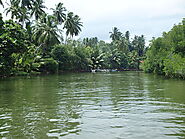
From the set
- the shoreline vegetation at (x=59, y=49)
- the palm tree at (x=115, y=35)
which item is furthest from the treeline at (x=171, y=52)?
the palm tree at (x=115, y=35)

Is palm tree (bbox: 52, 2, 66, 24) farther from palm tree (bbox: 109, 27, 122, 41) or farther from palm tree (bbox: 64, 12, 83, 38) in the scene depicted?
palm tree (bbox: 109, 27, 122, 41)

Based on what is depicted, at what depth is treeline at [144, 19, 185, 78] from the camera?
104 feet

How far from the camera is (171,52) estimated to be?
36.7m

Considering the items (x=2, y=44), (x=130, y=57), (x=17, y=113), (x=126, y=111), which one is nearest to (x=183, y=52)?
(x=2, y=44)

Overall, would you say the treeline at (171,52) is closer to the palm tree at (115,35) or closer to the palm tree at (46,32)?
the palm tree at (46,32)

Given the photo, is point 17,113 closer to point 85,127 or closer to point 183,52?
point 85,127

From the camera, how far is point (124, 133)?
6.75 m

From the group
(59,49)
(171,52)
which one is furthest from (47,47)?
(171,52)

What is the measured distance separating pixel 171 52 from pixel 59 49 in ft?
91.3

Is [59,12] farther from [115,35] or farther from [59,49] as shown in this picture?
[115,35]

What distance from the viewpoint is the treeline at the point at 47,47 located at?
1884 centimetres

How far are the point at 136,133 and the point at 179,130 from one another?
1278 mm

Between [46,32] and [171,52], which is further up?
[46,32]

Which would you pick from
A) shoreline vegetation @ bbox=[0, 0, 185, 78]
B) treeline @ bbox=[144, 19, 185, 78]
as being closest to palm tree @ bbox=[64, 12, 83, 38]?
shoreline vegetation @ bbox=[0, 0, 185, 78]
